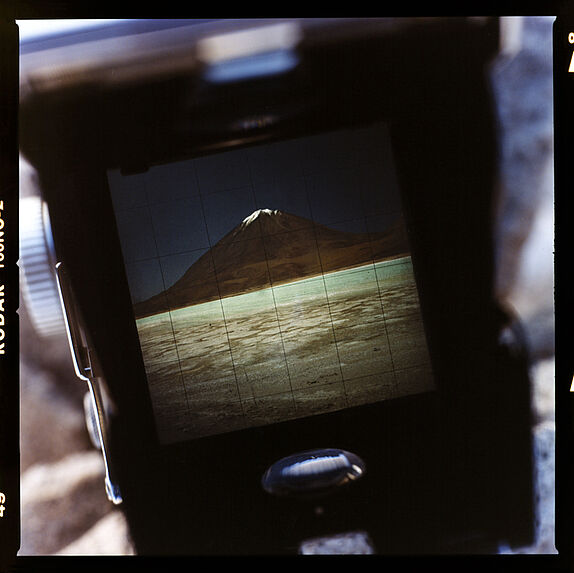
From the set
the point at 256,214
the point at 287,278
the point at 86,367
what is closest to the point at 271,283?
the point at 287,278

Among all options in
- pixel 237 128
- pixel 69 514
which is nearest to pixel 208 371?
pixel 69 514

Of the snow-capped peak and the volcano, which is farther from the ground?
the snow-capped peak

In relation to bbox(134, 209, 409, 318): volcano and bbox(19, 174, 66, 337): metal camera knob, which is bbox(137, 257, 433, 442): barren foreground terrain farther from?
bbox(19, 174, 66, 337): metal camera knob

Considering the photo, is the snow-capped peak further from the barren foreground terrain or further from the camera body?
the barren foreground terrain

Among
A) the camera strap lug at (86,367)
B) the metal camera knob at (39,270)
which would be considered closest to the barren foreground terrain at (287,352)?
the camera strap lug at (86,367)

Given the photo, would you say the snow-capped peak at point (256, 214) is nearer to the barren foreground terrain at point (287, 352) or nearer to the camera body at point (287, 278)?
the camera body at point (287, 278)

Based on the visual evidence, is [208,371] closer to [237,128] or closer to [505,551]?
[237,128]

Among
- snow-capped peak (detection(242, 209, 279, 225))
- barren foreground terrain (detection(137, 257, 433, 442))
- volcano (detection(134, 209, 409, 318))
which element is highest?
snow-capped peak (detection(242, 209, 279, 225))

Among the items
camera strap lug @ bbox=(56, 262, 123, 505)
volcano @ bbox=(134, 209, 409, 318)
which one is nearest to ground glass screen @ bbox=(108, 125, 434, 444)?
volcano @ bbox=(134, 209, 409, 318)
